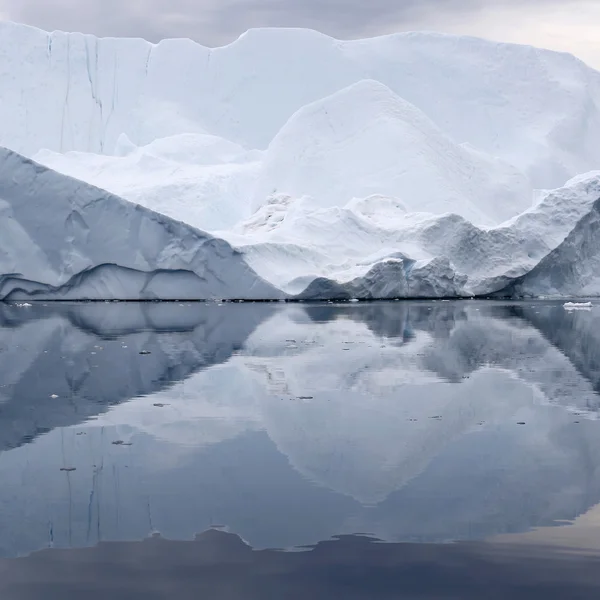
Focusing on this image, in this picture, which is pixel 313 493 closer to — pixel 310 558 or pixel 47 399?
pixel 310 558

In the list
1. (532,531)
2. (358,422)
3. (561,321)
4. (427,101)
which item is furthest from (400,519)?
(427,101)

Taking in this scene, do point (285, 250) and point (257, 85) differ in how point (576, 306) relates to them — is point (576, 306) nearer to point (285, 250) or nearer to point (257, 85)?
point (285, 250)

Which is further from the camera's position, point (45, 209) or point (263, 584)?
point (45, 209)

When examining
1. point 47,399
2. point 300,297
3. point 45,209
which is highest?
point 45,209

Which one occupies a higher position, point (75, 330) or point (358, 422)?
point (75, 330)

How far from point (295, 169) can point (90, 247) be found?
25.9ft

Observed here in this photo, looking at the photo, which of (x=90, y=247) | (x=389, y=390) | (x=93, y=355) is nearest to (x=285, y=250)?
(x=90, y=247)

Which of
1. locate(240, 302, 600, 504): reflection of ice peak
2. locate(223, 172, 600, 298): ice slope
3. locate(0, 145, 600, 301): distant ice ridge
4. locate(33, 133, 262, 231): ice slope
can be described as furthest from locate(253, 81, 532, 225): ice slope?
locate(240, 302, 600, 504): reflection of ice peak

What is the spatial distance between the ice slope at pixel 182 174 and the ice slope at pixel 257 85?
122 inches

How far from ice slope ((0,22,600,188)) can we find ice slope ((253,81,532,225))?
6000 millimetres

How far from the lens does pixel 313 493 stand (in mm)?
3986

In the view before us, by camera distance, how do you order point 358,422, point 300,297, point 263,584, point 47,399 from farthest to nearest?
point 300,297 < point 47,399 < point 358,422 < point 263,584

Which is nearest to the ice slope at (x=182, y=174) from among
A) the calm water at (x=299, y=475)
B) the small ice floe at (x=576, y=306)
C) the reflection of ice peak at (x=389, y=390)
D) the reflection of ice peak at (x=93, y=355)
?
the reflection of ice peak at (x=93, y=355)

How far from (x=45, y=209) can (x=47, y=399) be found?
37.6 feet
